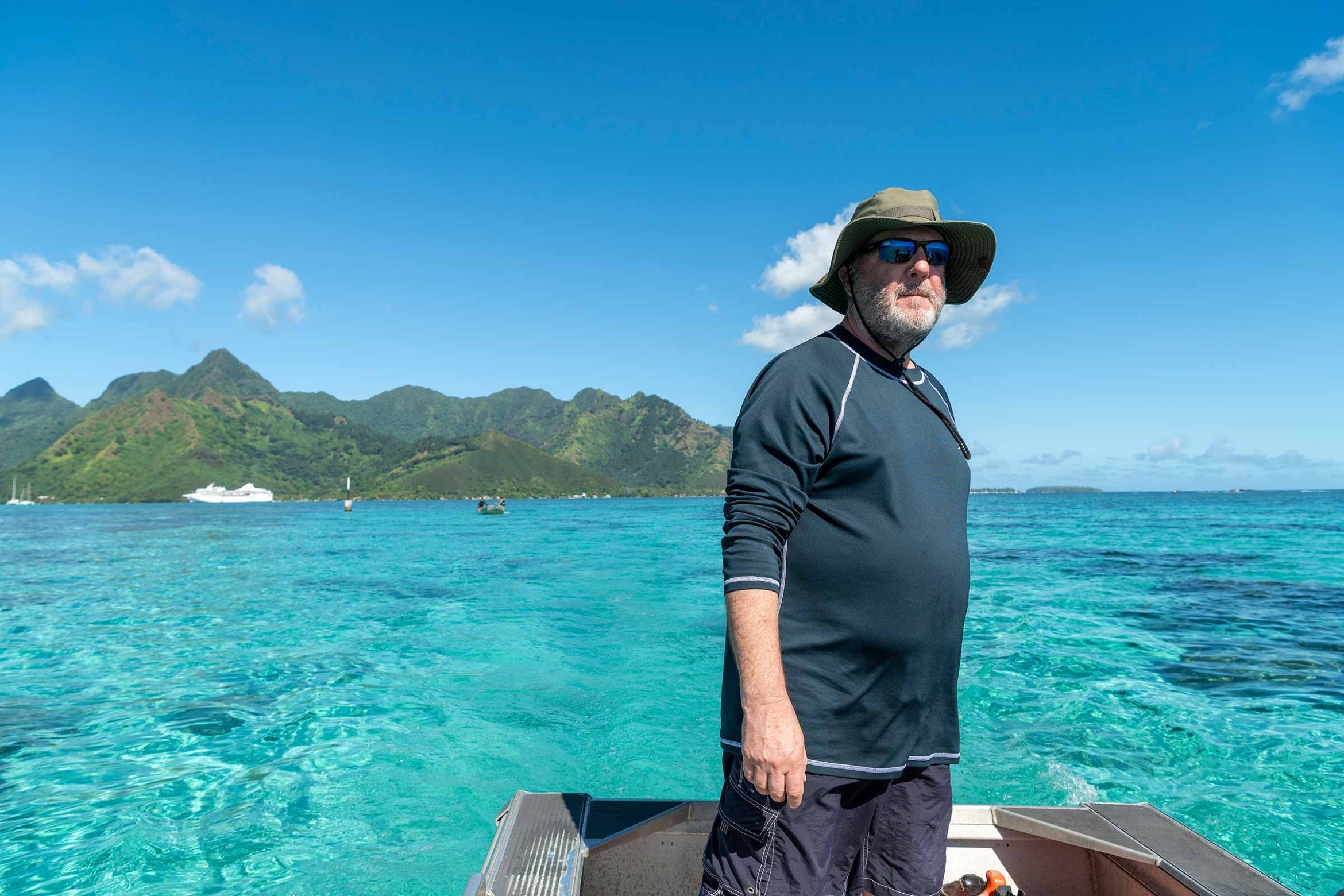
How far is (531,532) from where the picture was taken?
47469 mm

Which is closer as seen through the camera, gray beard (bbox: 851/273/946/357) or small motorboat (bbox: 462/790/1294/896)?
gray beard (bbox: 851/273/946/357)

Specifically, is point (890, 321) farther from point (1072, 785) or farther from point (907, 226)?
point (1072, 785)

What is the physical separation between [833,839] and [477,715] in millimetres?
7602

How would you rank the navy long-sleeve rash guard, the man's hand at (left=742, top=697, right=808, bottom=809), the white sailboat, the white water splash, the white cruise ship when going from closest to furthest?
the man's hand at (left=742, top=697, right=808, bottom=809) < the navy long-sleeve rash guard < the white water splash < the white cruise ship < the white sailboat

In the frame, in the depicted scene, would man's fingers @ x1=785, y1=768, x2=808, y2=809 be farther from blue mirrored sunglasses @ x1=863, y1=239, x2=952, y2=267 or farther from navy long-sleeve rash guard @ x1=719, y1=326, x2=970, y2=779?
blue mirrored sunglasses @ x1=863, y1=239, x2=952, y2=267

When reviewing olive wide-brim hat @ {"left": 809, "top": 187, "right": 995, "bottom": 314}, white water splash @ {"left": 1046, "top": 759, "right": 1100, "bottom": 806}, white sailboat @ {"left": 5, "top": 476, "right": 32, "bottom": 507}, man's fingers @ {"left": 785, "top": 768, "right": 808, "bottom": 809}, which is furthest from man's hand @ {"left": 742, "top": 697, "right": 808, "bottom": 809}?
white sailboat @ {"left": 5, "top": 476, "right": 32, "bottom": 507}

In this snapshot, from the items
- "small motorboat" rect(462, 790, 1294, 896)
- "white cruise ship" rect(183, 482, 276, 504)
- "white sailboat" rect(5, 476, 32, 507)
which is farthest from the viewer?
"white sailboat" rect(5, 476, 32, 507)

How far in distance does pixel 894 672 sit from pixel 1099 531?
158 ft

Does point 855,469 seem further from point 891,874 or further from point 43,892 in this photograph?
point 43,892

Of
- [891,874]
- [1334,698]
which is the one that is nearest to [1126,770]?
[1334,698]

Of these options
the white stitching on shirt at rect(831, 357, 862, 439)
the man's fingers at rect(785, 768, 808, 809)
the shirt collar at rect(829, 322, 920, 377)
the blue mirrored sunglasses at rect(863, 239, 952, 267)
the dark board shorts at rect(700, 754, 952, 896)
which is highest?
the blue mirrored sunglasses at rect(863, 239, 952, 267)

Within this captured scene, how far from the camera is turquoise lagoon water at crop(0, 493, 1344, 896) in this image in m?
5.27

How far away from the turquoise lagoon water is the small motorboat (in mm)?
2751

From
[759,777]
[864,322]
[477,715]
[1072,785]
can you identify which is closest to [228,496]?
[477,715]
